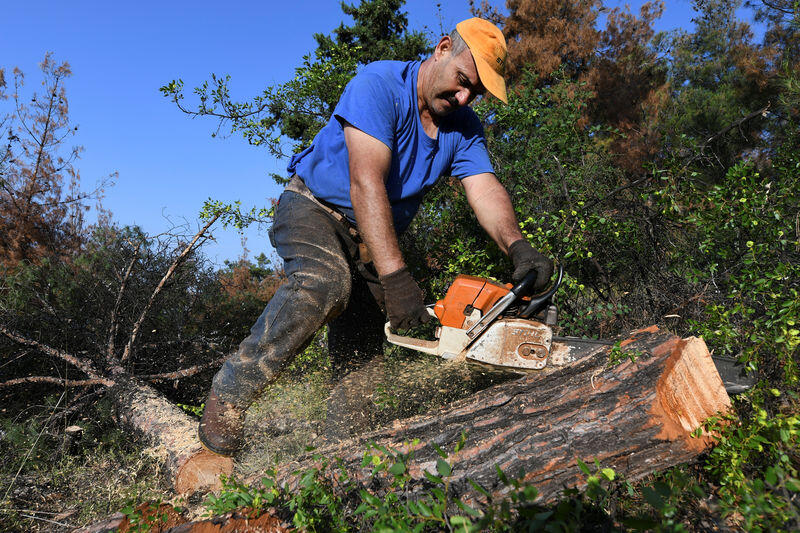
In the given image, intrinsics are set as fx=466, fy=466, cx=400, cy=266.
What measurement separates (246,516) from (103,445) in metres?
2.79

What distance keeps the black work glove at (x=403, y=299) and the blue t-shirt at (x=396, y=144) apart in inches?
24.5

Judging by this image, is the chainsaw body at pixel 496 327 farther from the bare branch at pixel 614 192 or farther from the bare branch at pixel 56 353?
the bare branch at pixel 56 353

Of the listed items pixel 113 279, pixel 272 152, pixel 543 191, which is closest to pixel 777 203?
pixel 543 191

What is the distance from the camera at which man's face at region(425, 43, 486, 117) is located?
2.52m

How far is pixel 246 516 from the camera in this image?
1.66 meters

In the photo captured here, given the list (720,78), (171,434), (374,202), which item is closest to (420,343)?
(374,202)

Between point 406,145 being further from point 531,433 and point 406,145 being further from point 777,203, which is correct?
point 777,203

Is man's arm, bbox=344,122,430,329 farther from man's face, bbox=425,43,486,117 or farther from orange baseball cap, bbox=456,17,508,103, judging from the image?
orange baseball cap, bbox=456,17,508,103

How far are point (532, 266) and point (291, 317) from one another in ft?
4.30

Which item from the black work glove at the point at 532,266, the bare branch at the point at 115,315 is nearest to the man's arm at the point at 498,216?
the black work glove at the point at 532,266

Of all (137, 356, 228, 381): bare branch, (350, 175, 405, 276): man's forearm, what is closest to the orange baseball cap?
(350, 175, 405, 276): man's forearm

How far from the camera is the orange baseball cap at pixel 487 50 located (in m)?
2.46

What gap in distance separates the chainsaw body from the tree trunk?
129 millimetres

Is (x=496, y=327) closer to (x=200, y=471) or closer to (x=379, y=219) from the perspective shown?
(x=379, y=219)
